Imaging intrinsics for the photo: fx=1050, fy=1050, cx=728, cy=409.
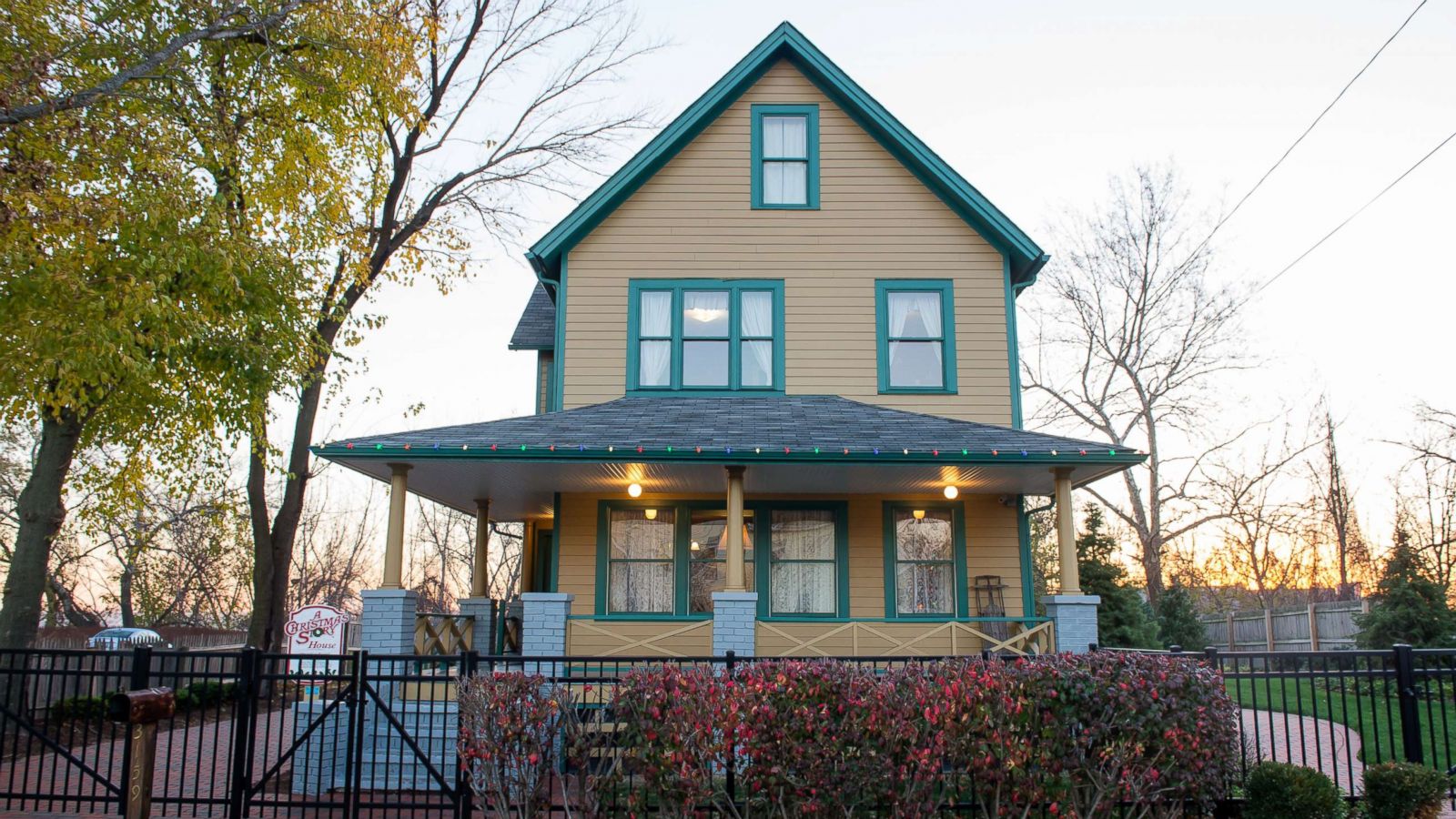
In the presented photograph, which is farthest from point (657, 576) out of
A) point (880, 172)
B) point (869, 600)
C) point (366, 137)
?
point (366, 137)

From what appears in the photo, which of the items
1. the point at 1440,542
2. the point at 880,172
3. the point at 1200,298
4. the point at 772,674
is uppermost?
the point at 1200,298

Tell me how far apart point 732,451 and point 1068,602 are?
4.25m

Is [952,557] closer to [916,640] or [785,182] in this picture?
[916,640]

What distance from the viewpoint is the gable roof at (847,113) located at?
1503 centimetres

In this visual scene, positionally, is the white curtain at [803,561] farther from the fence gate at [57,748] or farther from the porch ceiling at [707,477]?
the fence gate at [57,748]

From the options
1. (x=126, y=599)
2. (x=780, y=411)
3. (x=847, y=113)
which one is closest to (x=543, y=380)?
(x=780, y=411)

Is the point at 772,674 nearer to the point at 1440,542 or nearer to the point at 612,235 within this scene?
the point at 612,235

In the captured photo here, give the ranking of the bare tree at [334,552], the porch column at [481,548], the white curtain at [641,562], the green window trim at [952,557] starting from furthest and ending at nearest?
1. the bare tree at [334,552]
2. the porch column at [481,548]
3. the white curtain at [641,562]
4. the green window trim at [952,557]

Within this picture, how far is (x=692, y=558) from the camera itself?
560 inches

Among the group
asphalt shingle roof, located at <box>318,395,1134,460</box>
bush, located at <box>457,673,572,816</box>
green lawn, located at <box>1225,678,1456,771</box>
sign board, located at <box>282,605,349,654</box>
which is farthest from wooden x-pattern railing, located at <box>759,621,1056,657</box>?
sign board, located at <box>282,605,349,654</box>

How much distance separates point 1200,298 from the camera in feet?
94.5

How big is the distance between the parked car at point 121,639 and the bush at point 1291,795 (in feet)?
73.5

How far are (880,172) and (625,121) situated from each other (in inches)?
397

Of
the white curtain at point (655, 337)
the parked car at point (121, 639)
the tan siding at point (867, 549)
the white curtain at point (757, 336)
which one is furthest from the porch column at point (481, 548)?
the parked car at point (121, 639)
